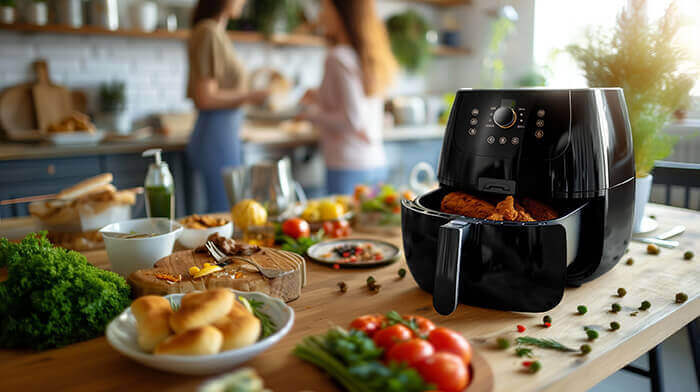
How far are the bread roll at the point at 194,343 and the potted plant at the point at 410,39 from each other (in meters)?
4.34

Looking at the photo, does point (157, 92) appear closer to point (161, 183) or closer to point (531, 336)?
point (161, 183)

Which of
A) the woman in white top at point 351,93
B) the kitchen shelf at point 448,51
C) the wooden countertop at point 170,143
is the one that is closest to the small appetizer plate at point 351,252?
the woman in white top at point 351,93

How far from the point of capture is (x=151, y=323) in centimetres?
65

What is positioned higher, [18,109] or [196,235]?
[18,109]

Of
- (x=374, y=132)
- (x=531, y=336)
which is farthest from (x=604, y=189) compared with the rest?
(x=374, y=132)

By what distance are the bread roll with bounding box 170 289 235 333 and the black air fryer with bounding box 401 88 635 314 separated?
330 millimetres

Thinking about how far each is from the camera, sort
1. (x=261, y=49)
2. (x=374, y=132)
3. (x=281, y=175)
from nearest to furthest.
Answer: (x=281, y=175) → (x=374, y=132) → (x=261, y=49)

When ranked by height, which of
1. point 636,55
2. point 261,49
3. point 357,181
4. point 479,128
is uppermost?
point 261,49

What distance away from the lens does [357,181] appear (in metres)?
2.80

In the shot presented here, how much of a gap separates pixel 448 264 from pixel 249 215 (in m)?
0.64

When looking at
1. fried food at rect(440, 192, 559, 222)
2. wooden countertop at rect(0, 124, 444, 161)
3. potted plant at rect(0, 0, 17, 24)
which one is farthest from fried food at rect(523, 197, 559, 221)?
potted plant at rect(0, 0, 17, 24)

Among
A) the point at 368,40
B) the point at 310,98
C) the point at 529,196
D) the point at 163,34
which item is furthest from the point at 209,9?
the point at 529,196

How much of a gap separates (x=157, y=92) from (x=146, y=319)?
3.31m

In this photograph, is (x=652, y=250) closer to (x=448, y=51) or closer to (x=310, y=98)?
(x=310, y=98)
